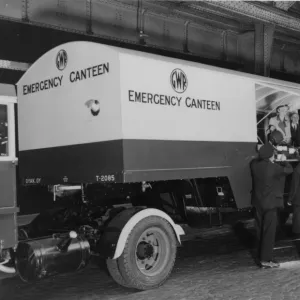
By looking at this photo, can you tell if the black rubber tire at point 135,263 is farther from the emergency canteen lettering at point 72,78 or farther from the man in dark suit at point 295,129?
the man in dark suit at point 295,129

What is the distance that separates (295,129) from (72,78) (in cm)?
463

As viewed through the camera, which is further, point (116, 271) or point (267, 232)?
point (267, 232)

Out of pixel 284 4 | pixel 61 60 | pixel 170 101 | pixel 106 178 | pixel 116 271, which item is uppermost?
pixel 284 4

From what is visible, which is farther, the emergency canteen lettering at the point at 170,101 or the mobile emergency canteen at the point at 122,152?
the emergency canteen lettering at the point at 170,101

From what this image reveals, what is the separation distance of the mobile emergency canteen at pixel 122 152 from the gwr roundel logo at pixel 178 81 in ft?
0.06

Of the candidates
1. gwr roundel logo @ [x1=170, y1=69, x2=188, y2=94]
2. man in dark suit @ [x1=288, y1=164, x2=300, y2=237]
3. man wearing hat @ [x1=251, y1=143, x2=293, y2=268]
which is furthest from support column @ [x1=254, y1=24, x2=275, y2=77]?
gwr roundel logo @ [x1=170, y1=69, x2=188, y2=94]

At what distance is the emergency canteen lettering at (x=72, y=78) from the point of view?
231 inches

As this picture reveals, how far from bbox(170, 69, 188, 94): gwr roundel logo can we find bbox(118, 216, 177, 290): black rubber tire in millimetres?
1742

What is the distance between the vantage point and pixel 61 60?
21.3 feet

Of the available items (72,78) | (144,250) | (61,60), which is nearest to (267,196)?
(144,250)

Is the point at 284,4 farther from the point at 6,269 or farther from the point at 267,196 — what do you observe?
the point at 6,269

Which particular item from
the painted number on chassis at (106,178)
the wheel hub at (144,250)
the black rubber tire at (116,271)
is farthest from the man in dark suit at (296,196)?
the painted number on chassis at (106,178)

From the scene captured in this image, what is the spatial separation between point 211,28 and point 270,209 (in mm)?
7667

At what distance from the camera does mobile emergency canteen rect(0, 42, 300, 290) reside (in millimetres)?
5721
